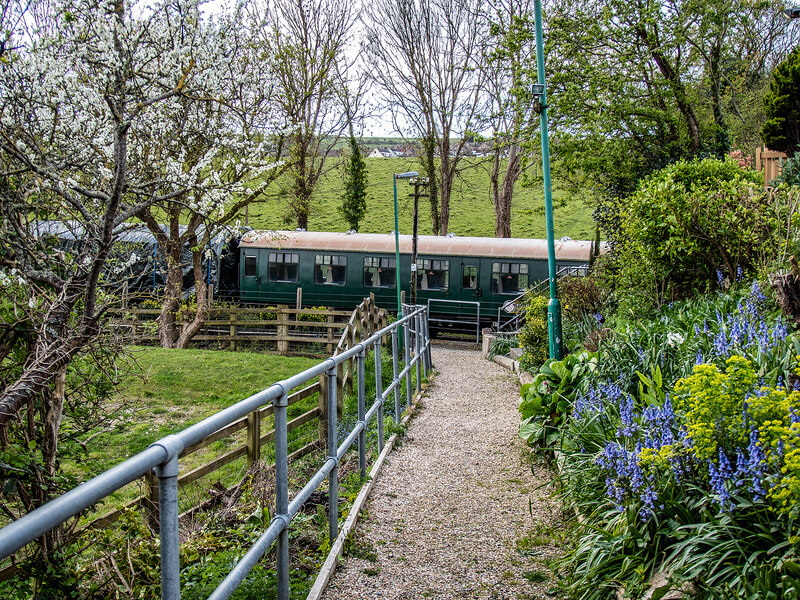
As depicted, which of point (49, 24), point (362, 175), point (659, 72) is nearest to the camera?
point (49, 24)

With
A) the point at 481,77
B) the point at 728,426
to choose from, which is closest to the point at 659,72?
the point at 728,426

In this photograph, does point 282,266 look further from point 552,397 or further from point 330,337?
point 552,397

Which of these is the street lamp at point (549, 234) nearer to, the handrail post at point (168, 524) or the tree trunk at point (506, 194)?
the handrail post at point (168, 524)

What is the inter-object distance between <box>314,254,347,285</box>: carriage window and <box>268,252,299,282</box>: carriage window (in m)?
0.76

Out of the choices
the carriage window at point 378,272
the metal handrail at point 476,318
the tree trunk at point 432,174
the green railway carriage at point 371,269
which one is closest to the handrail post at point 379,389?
the metal handrail at point 476,318

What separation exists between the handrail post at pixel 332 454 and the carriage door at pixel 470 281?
17.8m

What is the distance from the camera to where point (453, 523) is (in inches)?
181

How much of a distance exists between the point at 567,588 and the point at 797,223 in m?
4.40

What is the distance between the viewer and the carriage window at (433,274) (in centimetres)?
2206

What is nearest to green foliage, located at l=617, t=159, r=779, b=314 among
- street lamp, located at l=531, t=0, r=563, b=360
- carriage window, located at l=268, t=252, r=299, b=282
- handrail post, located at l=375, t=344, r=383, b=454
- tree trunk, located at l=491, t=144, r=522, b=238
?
street lamp, located at l=531, t=0, r=563, b=360

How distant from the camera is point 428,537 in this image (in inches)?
170

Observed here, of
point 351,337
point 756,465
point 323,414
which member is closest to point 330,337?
point 351,337

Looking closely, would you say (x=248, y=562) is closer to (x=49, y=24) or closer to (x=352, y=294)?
(x=49, y=24)

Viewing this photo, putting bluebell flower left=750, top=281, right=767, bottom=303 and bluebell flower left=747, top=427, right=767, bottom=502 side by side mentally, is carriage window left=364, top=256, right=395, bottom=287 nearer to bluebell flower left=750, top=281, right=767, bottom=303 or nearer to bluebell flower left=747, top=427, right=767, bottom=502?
bluebell flower left=750, top=281, right=767, bottom=303
